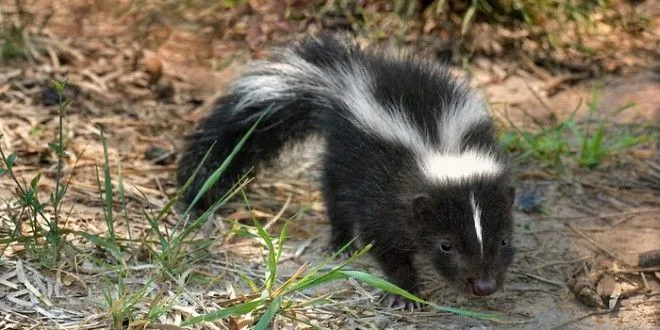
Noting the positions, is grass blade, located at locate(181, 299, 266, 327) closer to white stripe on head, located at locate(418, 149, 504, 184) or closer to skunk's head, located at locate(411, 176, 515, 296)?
skunk's head, located at locate(411, 176, 515, 296)

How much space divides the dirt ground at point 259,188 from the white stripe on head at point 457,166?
2.38 ft

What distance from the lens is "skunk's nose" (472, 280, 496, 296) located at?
479cm

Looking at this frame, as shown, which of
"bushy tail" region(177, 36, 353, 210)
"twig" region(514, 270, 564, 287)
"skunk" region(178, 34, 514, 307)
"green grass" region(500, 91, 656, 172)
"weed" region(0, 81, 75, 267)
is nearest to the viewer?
"weed" region(0, 81, 75, 267)

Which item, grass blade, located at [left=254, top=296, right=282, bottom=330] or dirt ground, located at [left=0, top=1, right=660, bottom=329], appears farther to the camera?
dirt ground, located at [left=0, top=1, right=660, bottom=329]

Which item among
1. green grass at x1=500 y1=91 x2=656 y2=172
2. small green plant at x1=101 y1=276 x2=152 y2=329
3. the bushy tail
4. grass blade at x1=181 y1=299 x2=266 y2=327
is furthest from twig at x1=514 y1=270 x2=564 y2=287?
small green plant at x1=101 y1=276 x2=152 y2=329

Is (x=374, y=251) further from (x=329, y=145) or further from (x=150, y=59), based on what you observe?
(x=150, y=59)

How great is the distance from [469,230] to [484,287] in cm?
32

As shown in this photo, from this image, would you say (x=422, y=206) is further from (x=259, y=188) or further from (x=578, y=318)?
(x=259, y=188)

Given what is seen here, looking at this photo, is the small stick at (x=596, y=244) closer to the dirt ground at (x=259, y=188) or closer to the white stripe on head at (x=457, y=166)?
the dirt ground at (x=259, y=188)

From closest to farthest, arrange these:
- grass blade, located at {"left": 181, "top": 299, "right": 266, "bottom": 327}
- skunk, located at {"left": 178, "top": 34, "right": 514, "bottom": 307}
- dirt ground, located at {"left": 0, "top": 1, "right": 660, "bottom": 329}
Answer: grass blade, located at {"left": 181, "top": 299, "right": 266, "bottom": 327}, dirt ground, located at {"left": 0, "top": 1, "right": 660, "bottom": 329}, skunk, located at {"left": 178, "top": 34, "right": 514, "bottom": 307}

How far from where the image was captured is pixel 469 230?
191 inches

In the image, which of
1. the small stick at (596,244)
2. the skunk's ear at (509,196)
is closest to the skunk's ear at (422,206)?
the skunk's ear at (509,196)

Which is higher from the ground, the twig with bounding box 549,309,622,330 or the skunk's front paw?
the skunk's front paw

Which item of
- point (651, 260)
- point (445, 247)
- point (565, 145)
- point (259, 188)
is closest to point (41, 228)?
point (259, 188)
